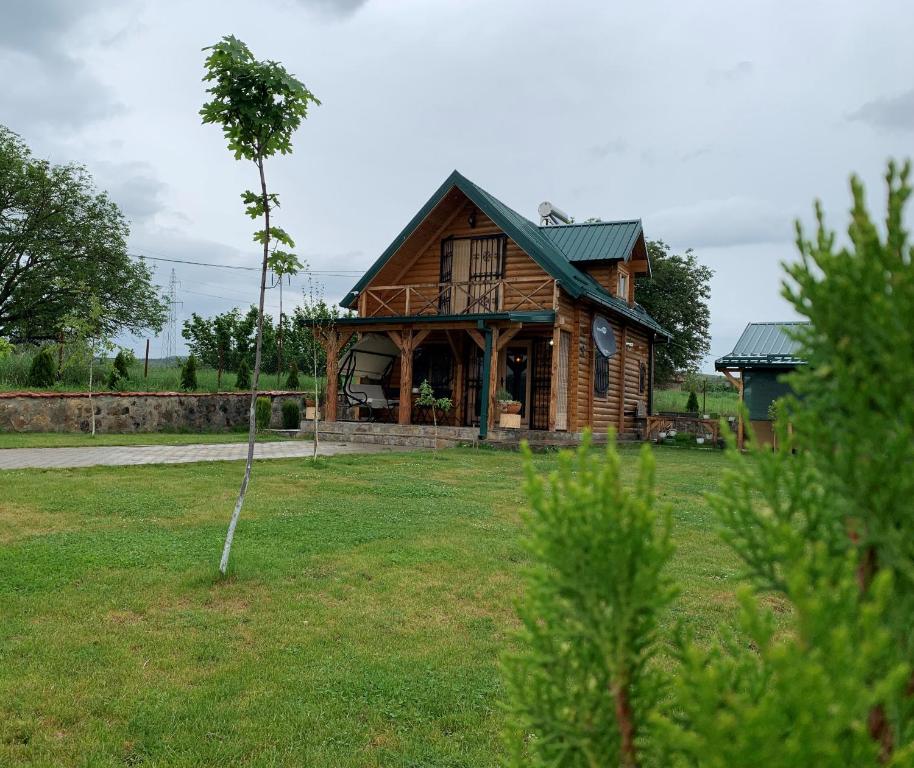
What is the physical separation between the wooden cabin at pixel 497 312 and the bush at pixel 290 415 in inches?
69.5

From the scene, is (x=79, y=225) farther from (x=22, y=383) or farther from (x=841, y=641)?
(x=841, y=641)

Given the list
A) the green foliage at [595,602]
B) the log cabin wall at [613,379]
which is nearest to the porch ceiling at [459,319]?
the log cabin wall at [613,379]

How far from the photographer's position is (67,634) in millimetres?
4102

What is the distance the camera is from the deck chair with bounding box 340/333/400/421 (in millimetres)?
19109

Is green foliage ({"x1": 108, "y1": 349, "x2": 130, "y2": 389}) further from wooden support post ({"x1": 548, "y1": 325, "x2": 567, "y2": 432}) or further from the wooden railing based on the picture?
wooden support post ({"x1": 548, "y1": 325, "x2": 567, "y2": 432})

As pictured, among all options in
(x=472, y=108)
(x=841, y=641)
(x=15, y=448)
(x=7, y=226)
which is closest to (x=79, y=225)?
(x=7, y=226)

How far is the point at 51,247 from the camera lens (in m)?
32.7

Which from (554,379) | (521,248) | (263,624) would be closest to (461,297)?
(521,248)

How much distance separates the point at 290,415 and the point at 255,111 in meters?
16.1

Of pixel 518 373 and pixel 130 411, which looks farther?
pixel 130 411

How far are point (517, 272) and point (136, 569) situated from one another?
1454 cm

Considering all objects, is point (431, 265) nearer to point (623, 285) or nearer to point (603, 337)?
point (603, 337)

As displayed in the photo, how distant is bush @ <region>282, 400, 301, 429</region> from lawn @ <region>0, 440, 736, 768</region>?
12172 mm

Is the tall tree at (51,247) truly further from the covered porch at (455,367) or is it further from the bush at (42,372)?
the covered porch at (455,367)
